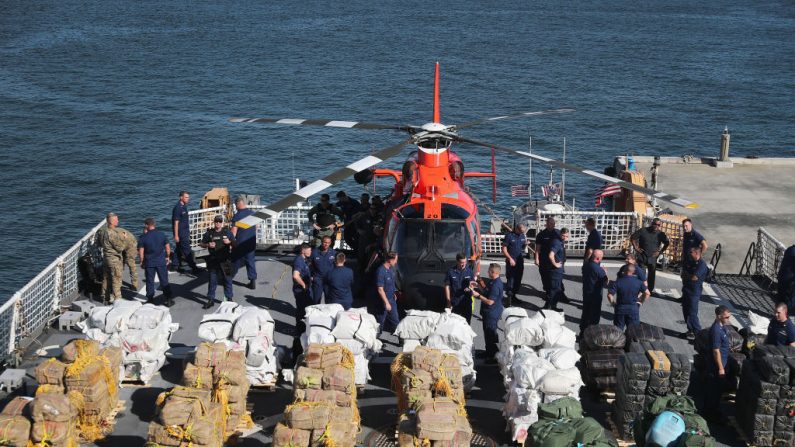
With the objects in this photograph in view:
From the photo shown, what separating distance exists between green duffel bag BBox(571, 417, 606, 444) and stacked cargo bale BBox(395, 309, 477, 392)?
106 inches

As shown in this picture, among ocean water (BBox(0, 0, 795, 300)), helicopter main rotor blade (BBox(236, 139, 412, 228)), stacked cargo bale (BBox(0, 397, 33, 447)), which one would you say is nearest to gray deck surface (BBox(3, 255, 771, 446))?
stacked cargo bale (BBox(0, 397, 33, 447))

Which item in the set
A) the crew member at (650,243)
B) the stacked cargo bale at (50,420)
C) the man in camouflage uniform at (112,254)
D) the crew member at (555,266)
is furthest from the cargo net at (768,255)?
the stacked cargo bale at (50,420)

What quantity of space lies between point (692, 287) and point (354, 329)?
6.07 meters

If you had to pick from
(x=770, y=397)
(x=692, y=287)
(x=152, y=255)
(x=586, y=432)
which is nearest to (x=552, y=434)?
(x=586, y=432)

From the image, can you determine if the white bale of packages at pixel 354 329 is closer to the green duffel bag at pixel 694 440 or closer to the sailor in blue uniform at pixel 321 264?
the sailor in blue uniform at pixel 321 264

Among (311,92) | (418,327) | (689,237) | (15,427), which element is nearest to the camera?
(15,427)

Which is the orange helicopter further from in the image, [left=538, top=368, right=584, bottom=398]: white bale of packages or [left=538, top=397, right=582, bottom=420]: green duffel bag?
[left=538, top=397, right=582, bottom=420]: green duffel bag

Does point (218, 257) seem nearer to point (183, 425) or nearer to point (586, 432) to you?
point (183, 425)

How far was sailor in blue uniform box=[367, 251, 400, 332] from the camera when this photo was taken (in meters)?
14.6

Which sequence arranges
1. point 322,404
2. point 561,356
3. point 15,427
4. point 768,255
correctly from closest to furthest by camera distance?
point 15,427 < point 322,404 < point 561,356 < point 768,255

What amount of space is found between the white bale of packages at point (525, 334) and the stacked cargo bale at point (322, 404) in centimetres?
235

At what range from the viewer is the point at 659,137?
5562cm

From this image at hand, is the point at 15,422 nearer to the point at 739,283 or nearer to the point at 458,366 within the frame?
the point at 458,366

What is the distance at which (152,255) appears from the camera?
633 inches
